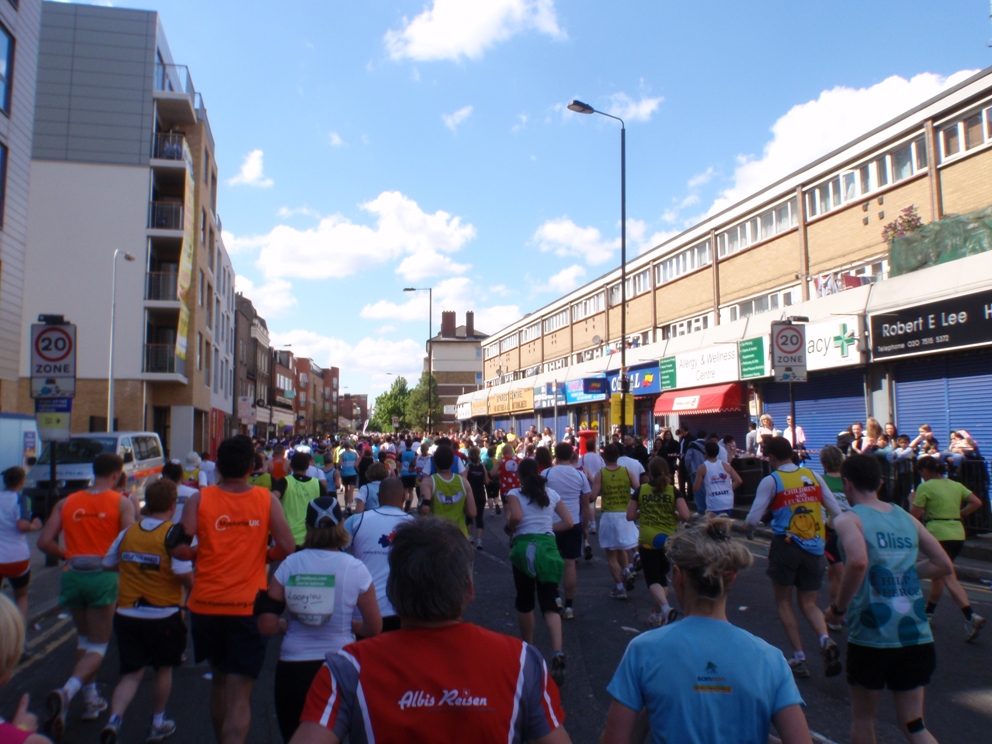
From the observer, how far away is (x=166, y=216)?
29.8 meters

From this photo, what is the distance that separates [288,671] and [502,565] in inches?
298

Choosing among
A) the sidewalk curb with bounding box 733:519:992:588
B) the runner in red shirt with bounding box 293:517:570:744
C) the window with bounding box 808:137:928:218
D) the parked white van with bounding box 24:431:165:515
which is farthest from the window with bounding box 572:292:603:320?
the runner in red shirt with bounding box 293:517:570:744

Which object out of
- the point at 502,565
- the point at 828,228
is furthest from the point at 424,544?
the point at 828,228

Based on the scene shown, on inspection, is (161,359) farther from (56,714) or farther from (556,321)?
(56,714)

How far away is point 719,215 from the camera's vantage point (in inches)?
1032

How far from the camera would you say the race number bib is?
3611 millimetres

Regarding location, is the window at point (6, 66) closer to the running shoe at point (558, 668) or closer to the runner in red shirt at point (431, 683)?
the running shoe at point (558, 668)

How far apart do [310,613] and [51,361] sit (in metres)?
7.36

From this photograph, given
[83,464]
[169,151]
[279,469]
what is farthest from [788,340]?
[169,151]

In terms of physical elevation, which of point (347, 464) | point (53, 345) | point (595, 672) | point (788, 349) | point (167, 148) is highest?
point (167, 148)

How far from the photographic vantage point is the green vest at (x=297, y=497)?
7.31 meters

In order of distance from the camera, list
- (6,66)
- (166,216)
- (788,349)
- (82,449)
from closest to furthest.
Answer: (788,349) < (82,449) < (6,66) < (166,216)

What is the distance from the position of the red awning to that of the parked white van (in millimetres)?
14740

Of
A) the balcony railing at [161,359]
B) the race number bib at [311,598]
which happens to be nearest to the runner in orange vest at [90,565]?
the race number bib at [311,598]
